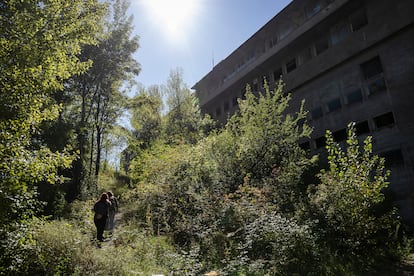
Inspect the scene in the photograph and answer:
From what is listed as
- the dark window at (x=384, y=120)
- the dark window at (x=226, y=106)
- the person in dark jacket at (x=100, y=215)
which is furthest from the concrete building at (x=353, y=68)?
the person in dark jacket at (x=100, y=215)

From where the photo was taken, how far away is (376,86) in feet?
51.2

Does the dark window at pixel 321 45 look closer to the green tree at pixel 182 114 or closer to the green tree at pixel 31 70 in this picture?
the green tree at pixel 182 114

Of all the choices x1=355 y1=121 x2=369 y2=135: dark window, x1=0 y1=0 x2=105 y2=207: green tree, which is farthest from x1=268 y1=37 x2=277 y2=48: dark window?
x1=0 y1=0 x2=105 y2=207: green tree

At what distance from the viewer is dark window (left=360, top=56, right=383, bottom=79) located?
15.8 m

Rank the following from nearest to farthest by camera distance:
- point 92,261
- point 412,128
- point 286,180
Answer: point 92,261
point 286,180
point 412,128

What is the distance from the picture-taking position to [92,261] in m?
6.71

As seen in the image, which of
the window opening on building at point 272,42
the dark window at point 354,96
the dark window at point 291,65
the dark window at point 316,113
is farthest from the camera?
the window opening on building at point 272,42

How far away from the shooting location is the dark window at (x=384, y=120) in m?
14.8

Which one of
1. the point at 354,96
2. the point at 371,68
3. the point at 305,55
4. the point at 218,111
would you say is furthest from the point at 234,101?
the point at 371,68

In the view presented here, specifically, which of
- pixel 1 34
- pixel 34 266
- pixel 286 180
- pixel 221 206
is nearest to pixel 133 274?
pixel 34 266

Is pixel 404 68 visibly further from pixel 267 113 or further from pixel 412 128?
pixel 267 113

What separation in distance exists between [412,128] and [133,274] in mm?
15054

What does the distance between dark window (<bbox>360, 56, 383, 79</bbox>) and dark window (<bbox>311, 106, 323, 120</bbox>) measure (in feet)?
11.4

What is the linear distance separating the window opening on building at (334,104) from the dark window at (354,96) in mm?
649
